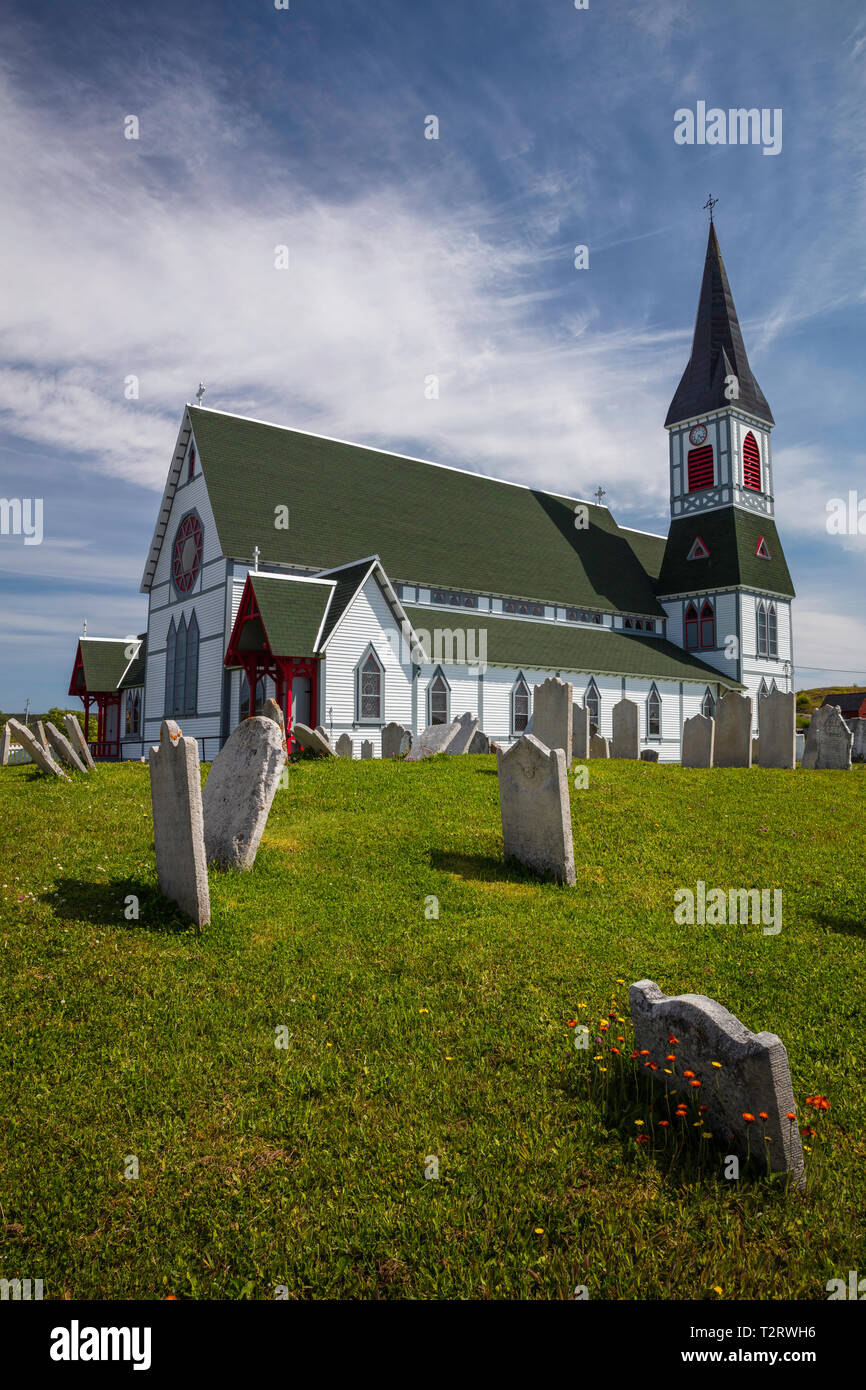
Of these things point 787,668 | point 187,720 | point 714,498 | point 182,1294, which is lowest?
point 182,1294

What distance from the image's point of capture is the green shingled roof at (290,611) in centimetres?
2588

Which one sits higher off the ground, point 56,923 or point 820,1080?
point 56,923

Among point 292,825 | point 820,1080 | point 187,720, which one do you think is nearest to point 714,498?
point 187,720

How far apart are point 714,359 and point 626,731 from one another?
36968mm

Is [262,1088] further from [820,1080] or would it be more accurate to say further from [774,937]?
[774,937]

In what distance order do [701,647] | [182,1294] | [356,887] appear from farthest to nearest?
[701,647]
[356,887]
[182,1294]

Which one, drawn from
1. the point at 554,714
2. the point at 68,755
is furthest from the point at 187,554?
the point at 554,714

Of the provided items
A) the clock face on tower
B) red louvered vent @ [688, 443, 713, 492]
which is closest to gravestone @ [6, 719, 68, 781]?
the clock face on tower

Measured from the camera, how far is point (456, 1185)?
3910mm

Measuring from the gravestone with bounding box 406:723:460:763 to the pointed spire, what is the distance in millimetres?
36972

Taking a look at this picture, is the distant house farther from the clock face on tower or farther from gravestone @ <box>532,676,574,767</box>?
gravestone @ <box>532,676,574,767</box>

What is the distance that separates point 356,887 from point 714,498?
45188mm

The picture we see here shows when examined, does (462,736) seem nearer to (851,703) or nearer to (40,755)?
(40,755)

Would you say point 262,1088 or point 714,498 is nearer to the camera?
point 262,1088
